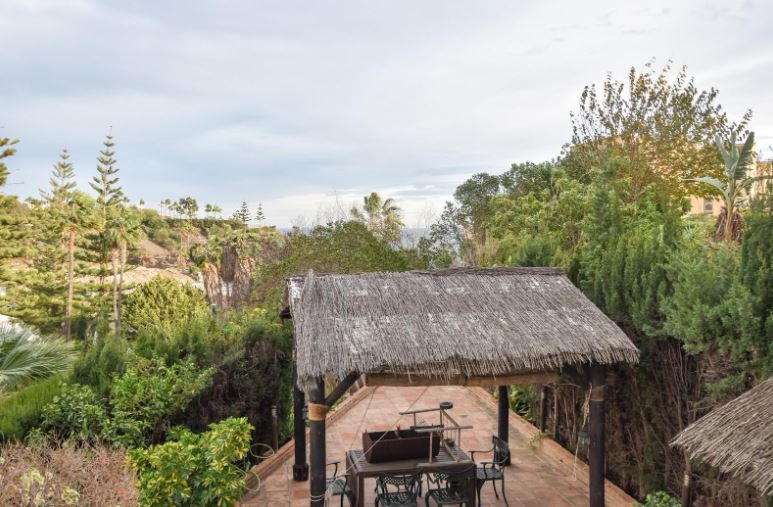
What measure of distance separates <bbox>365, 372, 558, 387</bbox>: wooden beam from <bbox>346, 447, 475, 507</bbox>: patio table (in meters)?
1.02

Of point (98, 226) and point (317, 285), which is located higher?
point (98, 226)

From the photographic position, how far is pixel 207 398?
8195 millimetres

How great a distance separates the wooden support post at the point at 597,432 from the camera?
624 cm

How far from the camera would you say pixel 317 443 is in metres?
5.91

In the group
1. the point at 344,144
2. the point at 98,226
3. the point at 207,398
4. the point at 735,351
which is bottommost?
the point at 207,398

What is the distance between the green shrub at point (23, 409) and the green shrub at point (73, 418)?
14 cm

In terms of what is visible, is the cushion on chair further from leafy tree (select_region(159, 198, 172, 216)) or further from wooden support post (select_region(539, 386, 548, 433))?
leafy tree (select_region(159, 198, 172, 216))

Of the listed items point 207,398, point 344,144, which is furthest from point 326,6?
point 344,144

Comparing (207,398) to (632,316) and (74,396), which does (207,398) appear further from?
(632,316)

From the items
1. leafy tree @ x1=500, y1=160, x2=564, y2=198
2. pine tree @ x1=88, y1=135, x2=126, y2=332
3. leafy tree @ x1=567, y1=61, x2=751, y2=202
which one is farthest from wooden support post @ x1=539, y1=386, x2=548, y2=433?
pine tree @ x1=88, y1=135, x2=126, y2=332

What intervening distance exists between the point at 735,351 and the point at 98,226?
2990cm

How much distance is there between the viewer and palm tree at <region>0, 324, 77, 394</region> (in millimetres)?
8391

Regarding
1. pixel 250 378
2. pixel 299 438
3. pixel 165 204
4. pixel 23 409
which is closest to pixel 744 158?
pixel 299 438

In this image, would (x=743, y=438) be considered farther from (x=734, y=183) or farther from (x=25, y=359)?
(x=734, y=183)
